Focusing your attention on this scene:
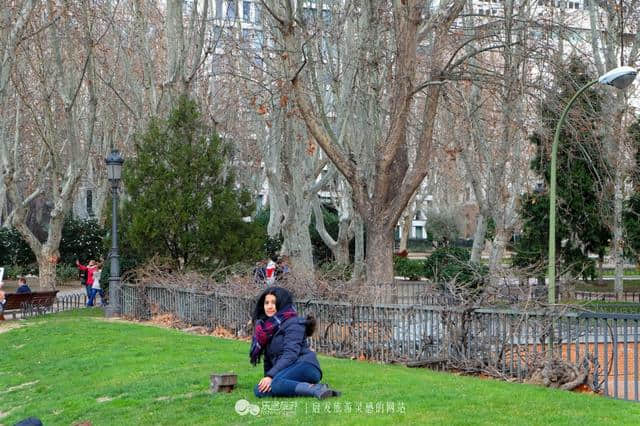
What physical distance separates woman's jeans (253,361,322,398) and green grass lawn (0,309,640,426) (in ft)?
0.35

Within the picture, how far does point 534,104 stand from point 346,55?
10269 mm

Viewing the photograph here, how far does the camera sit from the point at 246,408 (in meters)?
8.73

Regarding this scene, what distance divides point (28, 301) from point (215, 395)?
1554 centimetres

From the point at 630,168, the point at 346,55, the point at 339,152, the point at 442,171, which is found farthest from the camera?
the point at 442,171

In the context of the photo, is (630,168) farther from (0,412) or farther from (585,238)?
(0,412)

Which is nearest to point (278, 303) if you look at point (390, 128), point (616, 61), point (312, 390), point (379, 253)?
point (312, 390)

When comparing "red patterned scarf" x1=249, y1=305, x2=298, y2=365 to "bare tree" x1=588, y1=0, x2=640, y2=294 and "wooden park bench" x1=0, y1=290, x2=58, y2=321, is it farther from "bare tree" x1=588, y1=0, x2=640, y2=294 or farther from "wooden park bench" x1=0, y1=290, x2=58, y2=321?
"bare tree" x1=588, y1=0, x2=640, y2=294

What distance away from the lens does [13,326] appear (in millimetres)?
21656

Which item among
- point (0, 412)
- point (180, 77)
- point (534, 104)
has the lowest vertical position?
point (0, 412)

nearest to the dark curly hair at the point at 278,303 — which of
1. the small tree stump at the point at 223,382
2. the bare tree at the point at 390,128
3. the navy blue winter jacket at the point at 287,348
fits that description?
the navy blue winter jacket at the point at 287,348

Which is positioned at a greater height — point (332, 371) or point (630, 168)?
point (630, 168)

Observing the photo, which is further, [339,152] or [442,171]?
[442,171]

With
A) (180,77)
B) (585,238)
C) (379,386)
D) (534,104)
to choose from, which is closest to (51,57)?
(180,77)

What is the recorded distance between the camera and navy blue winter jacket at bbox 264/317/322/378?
8.88 m
